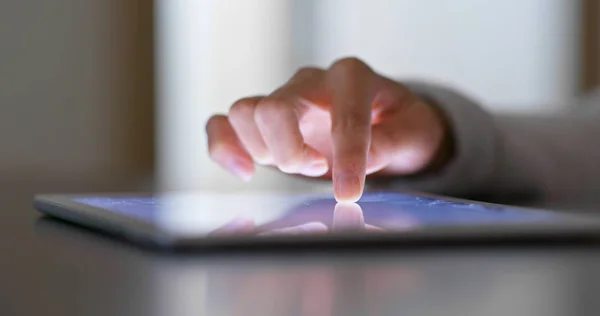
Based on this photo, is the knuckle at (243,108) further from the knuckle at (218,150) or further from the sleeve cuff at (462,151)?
the sleeve cuff at (462,151)

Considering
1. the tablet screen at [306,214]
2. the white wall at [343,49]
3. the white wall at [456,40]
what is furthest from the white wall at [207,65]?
the tablet screen at [306,214]

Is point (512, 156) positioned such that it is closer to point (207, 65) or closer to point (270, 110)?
point (270, 110)

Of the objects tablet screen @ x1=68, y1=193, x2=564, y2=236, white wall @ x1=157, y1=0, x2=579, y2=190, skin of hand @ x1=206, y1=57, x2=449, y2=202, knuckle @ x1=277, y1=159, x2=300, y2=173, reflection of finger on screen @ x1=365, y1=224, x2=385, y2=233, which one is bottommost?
tablet screen @ x1=68, y1=193, x2=564, y2=236

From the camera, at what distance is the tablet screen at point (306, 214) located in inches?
12.4

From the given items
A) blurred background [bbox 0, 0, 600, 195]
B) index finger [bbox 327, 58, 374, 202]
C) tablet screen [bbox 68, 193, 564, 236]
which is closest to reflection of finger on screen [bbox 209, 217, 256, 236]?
tablet screen [bbox 68, 193, 564, 236]

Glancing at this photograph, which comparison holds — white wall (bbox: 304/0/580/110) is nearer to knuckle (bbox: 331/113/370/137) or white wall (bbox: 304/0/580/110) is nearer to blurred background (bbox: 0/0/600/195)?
blurred background (bbox: 0/0/600/195)

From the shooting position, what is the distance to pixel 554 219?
1.09ft

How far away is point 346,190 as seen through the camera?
45cm

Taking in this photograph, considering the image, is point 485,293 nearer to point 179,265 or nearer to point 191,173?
point 179,265

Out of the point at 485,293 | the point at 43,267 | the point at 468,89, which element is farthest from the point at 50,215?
the point at 468,89

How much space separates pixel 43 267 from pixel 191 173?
6.67 feet

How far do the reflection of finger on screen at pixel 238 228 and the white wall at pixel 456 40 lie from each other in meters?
2.10

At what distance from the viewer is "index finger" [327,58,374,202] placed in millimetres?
456

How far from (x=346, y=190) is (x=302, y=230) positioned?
141 mm
